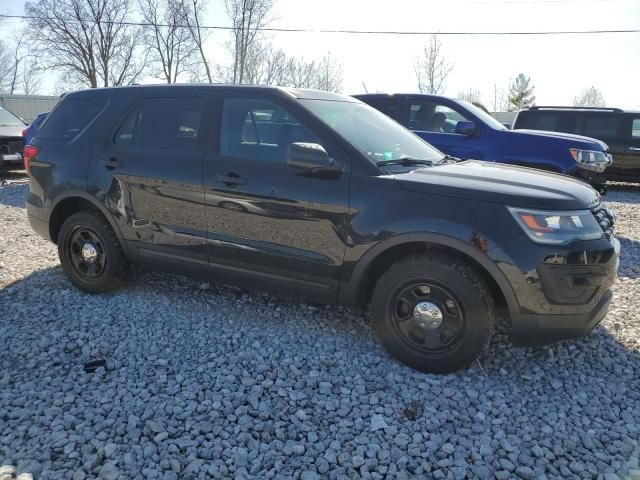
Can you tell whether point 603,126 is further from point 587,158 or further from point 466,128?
point 466,128

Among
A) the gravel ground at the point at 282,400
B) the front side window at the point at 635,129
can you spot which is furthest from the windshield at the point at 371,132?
the front side window at the point at 635,129

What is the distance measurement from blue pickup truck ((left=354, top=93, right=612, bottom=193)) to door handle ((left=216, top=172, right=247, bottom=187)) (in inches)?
162

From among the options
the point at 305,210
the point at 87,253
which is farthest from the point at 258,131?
the point at 87,253

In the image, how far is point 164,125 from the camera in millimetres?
3904

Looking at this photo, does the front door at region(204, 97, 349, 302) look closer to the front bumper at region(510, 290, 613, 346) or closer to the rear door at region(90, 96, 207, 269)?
the rear door at region(90, 96, 207, 269)

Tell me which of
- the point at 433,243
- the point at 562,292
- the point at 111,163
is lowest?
the point at 562,292

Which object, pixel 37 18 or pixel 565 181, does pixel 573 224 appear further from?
pixel 37 18

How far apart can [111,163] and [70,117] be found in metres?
0.78

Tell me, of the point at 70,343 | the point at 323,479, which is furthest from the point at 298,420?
the point at 70,343

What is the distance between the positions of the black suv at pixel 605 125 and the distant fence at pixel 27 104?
25935 mm

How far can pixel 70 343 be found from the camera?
11.2 feet

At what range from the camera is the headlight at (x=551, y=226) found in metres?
2.75

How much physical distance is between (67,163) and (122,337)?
1698mm

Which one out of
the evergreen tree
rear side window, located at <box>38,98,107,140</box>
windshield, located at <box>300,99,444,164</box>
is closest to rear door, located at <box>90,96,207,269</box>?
rear side window, located at <box>38,98,107,140</box>
